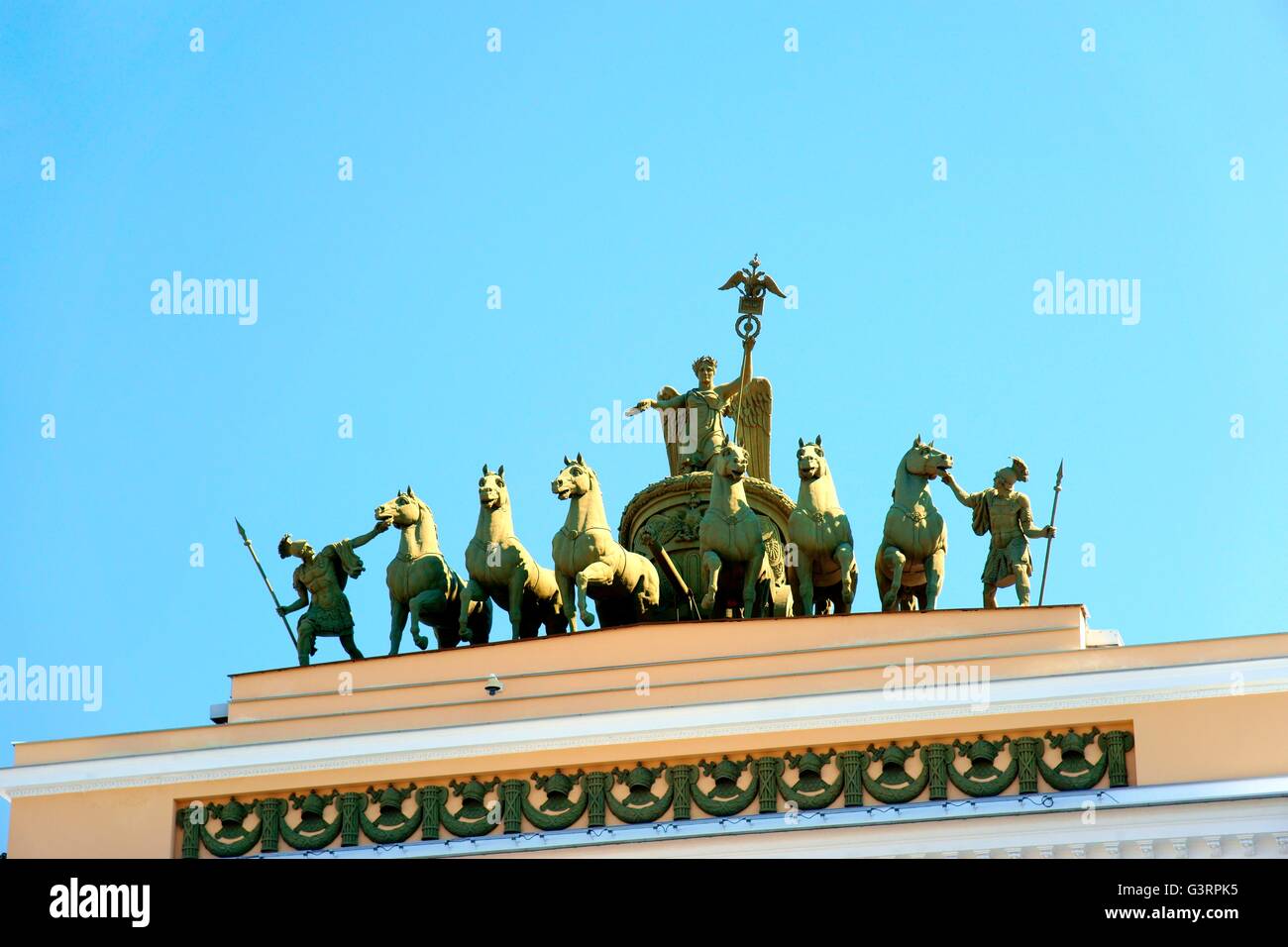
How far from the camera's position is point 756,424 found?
31.6 meters

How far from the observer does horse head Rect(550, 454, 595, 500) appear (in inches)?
1093

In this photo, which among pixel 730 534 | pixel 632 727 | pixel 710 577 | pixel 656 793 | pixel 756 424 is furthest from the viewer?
pixel 756 424

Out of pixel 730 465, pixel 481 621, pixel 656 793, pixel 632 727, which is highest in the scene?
pixel 730 465

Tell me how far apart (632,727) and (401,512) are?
365 cm

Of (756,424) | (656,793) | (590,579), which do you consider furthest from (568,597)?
(756,424)

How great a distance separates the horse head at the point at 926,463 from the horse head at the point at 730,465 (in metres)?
1.43

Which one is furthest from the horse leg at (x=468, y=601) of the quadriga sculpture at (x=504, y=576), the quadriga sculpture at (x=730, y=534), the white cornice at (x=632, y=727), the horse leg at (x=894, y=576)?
the horse leg at (x=894, y=576)

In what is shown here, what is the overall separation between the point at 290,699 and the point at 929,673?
5480 millimetres

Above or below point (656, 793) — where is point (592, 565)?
above

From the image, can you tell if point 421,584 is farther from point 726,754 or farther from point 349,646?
point 726,754

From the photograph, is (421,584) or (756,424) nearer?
(421,584)
